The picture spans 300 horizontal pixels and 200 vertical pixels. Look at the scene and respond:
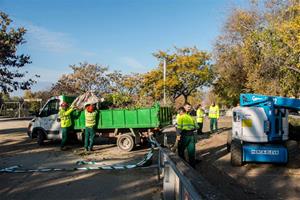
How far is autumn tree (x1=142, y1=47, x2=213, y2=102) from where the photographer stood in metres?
50.2

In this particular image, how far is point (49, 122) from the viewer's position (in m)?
16.1

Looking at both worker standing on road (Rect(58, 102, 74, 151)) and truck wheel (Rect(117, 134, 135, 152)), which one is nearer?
truck wheel (Rect(117, 134, 135, 152))

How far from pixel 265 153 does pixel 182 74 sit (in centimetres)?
4081

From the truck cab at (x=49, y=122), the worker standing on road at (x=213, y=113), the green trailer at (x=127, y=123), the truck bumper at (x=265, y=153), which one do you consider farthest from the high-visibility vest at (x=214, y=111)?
the truck bumper at (x=265, y=153)

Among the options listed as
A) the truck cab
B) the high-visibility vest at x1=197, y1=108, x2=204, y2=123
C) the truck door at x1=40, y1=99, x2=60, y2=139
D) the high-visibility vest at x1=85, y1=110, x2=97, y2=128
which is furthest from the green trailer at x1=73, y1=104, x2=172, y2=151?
the high-visibility vest at x1=197, y1=108, x2=204, y2=123

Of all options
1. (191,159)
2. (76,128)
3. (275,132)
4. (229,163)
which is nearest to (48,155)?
(76,128)

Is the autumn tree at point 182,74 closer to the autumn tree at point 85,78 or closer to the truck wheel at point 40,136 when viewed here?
the autumn tree at point 85,78

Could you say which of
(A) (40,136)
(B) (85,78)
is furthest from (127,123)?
(B) (85,78)

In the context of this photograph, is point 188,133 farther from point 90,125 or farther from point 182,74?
point 182,74

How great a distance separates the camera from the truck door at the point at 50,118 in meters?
15.9

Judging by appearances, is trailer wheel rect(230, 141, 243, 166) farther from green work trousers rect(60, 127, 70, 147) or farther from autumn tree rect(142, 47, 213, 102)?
autumn tree rect(142, 47, 213, 102)

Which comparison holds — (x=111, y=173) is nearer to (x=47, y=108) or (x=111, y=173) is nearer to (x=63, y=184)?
(x=63, y=184)

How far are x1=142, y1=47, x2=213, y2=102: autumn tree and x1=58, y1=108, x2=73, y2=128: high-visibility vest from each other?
34.6 meters

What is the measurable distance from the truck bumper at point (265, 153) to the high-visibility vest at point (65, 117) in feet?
23.4
